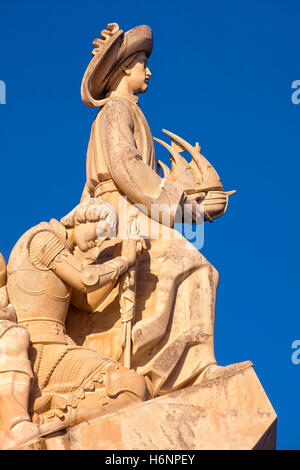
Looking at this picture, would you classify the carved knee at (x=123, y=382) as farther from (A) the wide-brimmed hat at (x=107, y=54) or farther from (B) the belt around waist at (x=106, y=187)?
(A) the wide-brimmed hat at (x=107, y=54)

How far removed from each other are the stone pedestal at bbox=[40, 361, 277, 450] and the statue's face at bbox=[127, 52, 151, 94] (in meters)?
3.37

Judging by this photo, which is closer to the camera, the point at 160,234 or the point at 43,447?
the point at 43,447

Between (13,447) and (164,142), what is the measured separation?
4661mm

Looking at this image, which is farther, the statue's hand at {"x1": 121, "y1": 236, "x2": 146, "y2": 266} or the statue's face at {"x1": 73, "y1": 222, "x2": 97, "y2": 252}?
the statue's hand at {"x1": 121, "y1": 236, "x2": 146, "y2": 266}

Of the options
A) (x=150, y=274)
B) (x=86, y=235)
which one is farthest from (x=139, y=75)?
(x=86, y=235)

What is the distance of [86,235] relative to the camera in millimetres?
10453

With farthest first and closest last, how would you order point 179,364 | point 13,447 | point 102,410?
point 179,364 < point 102,410 < point 13,447

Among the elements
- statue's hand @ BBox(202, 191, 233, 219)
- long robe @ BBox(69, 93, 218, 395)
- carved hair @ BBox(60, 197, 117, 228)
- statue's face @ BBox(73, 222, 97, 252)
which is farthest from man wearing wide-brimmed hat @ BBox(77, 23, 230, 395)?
carved hair @ BBox(60, 197, 117, 228)

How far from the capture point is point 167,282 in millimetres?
11188

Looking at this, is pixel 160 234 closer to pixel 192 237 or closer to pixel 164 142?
pixel 192 237

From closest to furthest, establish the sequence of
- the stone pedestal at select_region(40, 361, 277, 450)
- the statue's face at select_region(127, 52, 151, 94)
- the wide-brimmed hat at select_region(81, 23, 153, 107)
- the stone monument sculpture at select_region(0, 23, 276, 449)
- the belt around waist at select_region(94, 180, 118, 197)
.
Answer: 1. the stone pedestal at select_region(40, 361, 277, 450)
2. the stone monument sculpture at select_region(0, 23, 276, 449)
3. the belt around waist at select_region(94, 180, 118, 197)
4. the wide-brimmed hat at select_region(81, 23, 153, 107)
5. the statue's face at select_region(127, 52, 151, 94)

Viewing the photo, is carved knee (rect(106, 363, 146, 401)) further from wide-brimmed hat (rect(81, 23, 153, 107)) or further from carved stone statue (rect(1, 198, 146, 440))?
wide-brimmed hat (rect(81, 23, 153, 107))

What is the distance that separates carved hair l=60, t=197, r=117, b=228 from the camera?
10.5 metres
